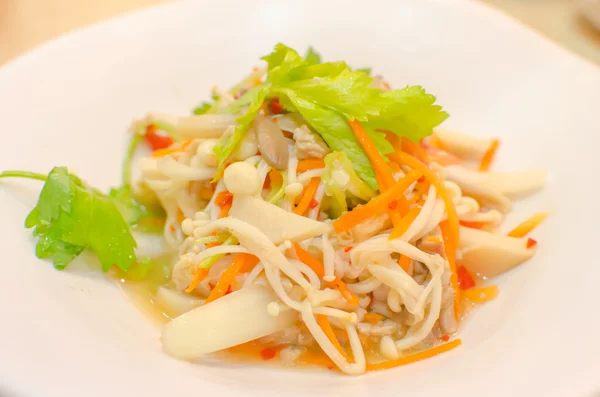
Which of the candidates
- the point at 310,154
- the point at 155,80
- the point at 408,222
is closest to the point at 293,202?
the point at 310,154

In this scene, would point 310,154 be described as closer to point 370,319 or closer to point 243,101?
point 243,101

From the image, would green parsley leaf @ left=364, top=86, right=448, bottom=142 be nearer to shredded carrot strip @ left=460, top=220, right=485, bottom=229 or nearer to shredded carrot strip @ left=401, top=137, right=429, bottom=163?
shredded carrot strip @ left=401, top=137, right=429, bottom=163

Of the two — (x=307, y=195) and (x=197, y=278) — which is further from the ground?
(x=307, y=195)

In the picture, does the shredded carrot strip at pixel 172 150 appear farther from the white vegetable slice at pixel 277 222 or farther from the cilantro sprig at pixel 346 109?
the white vegetable slice at pixel 277 222

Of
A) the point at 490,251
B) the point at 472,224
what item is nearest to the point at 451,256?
the point at 490,251

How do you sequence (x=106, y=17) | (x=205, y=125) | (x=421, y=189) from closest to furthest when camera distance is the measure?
(x=421, y=189) → (x=205, y=125) → (x=106, y=17)

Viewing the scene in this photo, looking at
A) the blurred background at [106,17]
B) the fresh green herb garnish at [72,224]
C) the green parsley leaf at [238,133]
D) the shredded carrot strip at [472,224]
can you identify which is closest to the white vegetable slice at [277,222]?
the green parsley leaf at [238,133]

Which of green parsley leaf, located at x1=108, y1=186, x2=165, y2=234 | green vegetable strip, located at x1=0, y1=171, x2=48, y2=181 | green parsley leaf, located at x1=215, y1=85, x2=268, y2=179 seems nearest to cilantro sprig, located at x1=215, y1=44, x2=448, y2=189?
green parsley leaf, located at x1=215, y1=85, x2=268, y2=179

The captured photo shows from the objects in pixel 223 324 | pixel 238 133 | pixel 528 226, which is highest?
pixel 238 133

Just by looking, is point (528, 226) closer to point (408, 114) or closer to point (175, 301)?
point (408, 114)
